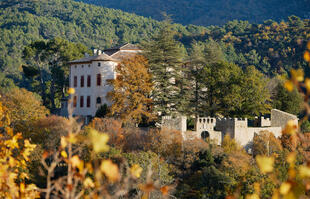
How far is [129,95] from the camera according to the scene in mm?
31797

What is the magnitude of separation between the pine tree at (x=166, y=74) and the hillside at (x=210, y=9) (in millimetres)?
135063

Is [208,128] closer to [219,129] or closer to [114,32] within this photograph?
[219,129]

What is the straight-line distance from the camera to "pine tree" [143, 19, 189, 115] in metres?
32.4

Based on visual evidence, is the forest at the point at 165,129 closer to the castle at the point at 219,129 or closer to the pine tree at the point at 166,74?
the pine tree at the point at 166,74

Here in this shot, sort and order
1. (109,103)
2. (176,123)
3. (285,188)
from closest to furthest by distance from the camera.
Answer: (285,188) < (176,123) < (109,103)

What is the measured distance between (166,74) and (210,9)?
515 feet

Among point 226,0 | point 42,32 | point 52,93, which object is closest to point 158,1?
point 226,0

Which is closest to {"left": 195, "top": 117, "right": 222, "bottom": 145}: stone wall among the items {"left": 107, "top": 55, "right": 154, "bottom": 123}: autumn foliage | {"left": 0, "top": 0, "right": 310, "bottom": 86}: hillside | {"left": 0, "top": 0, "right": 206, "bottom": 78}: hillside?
{"left": 107, "top": 55, "right": 154, "bottom": 123}: autumn foliage

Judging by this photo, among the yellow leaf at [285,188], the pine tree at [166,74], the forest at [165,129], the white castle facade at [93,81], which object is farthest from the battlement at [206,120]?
the yellow leaf at [285,188]

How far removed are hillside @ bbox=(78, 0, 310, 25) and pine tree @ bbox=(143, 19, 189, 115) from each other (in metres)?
135

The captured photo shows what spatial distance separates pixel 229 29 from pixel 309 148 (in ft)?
210

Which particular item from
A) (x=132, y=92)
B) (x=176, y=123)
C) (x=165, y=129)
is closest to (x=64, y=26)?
(x=132, y=92)

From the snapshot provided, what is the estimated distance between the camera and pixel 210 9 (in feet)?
606

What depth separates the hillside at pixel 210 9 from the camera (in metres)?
170
